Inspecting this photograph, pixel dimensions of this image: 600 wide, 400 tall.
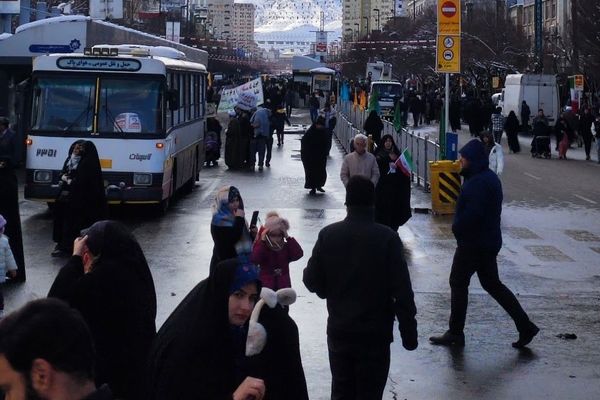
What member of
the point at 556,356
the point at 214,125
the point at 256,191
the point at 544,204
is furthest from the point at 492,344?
the point at 214,125

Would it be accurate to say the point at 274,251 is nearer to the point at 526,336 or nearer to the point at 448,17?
the point at 526,336

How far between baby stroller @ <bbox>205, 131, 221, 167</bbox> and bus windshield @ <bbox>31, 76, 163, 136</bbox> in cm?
1259

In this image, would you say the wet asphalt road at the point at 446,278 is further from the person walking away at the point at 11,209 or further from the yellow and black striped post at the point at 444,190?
the yellow and black striped post at the point at 444,190

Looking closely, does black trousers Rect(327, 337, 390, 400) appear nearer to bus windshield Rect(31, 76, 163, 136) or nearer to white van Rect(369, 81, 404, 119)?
bus windshield Rect(31, 76, 163, 136)

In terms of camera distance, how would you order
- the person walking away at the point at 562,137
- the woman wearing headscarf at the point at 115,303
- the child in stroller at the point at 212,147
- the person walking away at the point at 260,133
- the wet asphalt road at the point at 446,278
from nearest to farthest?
the woman wearing headscarf at the point at 115,303 < the wet asphalt road at the point at 446,278 < the person walking away at the point at 260,133 < the child in stroller at the point at 212,147 < the person walking away at the point at 562,137

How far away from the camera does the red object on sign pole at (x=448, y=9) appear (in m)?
25.9

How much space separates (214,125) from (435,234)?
1613 centimetres

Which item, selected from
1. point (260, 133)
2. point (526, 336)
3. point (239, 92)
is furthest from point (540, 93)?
point (526, 336)

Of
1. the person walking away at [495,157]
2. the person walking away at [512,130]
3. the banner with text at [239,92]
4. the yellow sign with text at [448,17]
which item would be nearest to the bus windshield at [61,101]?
the person walking away at [495,157]

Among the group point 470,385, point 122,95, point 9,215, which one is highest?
point 122,95

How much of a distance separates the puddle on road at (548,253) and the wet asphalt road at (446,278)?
14mm

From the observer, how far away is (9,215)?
14.3 m

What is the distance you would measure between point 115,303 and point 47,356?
2.93 m

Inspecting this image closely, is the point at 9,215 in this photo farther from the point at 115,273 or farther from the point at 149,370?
the point at 149,370
